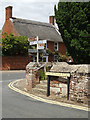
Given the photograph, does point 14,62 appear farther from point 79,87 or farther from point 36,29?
point 79,87

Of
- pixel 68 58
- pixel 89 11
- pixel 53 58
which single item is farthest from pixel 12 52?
pixel 89 11

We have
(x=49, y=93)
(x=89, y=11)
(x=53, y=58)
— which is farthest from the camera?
(x=53, y=58)

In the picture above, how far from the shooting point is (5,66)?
28562 millimetres

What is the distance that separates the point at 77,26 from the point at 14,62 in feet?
62.1

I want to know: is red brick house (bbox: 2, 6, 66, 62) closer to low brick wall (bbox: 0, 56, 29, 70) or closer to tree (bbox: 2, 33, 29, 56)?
low brick wall (bbox: 0, 56, 29, 70)

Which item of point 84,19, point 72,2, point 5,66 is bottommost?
point 5,66

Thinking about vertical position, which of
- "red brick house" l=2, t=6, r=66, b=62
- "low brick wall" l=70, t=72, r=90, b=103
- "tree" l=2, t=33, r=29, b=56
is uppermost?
"red brick house" l=2, t=6, r=66, b=62

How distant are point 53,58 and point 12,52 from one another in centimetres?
1015

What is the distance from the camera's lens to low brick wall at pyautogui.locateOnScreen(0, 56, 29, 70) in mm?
28486

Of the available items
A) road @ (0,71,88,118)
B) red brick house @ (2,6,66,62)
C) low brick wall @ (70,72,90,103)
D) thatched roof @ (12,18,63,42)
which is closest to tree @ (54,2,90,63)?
low brick wall @ (70,72,90,103)

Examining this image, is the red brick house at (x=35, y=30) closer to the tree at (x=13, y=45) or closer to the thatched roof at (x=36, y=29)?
the thatched roof at (x=36, y=29)

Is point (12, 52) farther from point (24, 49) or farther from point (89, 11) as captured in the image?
point (89, 11)

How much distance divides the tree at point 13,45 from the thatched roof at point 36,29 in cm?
435

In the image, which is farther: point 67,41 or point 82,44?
point 67,41
